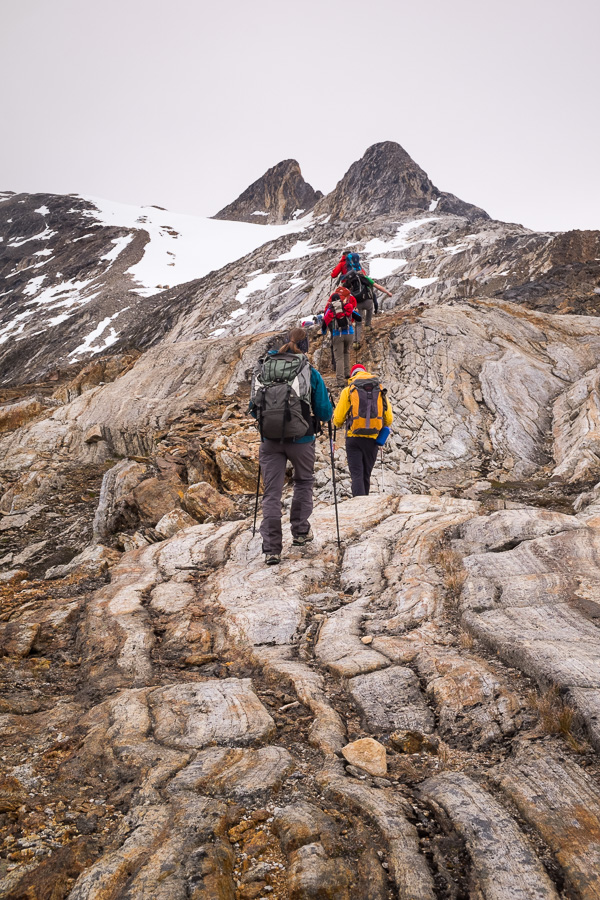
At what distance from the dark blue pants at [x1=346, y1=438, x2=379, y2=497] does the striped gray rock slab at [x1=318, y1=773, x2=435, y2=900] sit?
7.17m

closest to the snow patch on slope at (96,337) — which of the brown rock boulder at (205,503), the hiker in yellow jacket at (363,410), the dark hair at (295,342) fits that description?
the brown rock boulder at (205,503)

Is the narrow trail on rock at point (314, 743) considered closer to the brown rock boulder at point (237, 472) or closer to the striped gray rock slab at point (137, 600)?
the striped gray rock slab at point (137, 600)

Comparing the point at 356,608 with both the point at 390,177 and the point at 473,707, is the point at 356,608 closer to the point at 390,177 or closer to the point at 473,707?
the point at 473,707

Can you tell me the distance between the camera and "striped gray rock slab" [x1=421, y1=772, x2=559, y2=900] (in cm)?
222

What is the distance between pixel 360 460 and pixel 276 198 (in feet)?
559

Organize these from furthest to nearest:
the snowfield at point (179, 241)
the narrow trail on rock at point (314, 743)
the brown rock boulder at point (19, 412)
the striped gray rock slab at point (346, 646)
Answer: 1. the snowfield at point (179, 241)
2. the brown rock boulder at point (19, 412)
3. the striped gray rock slab at point (346, 646)
4. the narrow trail on rock at point (314, 743)

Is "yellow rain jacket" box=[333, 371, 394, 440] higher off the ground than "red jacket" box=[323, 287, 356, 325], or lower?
lower

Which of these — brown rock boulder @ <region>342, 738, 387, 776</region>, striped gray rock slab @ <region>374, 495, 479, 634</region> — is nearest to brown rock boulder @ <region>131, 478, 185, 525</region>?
striped gray rock slab @ <region>374, 495, 479, 634</region>

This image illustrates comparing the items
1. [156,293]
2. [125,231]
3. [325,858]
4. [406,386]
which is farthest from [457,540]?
[125,231]

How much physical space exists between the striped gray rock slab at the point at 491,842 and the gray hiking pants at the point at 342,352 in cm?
1235

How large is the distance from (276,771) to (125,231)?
13560cm

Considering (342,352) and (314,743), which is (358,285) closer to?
(342,352)

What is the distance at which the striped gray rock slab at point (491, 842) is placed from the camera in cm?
222

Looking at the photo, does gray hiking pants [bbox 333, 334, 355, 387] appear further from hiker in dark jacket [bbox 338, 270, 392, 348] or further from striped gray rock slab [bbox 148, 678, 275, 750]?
striped gray rock slab [bbox 148, 678, 275, 750]
